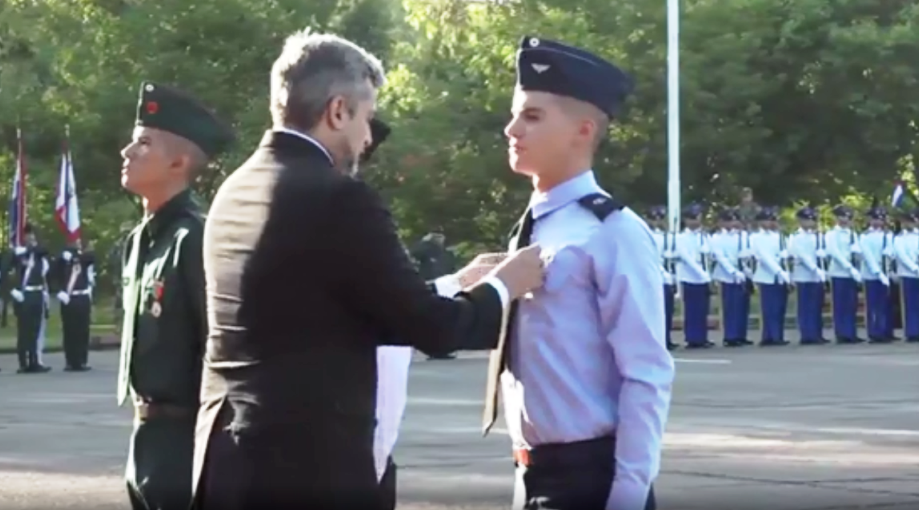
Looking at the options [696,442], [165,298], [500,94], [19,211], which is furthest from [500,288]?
[500,94]

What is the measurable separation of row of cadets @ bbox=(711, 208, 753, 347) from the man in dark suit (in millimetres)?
25056

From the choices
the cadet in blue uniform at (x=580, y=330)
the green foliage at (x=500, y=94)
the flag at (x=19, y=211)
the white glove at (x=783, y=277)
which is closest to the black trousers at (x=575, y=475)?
the cadet in blue uniform at (x=580, y=330)

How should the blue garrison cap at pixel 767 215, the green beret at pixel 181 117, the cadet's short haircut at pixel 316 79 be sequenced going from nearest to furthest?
the cadet's short haircut at pixel 316 79 < the green beret at pixel 181 117 < the blue garrison cap at pixel 767 215

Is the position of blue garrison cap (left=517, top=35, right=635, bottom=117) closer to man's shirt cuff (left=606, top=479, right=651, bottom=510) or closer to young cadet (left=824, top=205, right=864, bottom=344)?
man's shirt cuff (left=606, top=479, right=651, bottom=510)

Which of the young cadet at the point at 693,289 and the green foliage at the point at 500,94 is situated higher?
the green foliage at the point at 500,94

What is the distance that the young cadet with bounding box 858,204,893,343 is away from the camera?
100 ft

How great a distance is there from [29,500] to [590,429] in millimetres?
7276

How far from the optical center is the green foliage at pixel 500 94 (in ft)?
124

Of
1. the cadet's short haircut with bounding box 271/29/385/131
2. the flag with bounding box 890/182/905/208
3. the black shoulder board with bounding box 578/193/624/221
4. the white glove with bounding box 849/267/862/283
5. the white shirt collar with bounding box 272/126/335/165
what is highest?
the flag with bounding box 890/182/905/208

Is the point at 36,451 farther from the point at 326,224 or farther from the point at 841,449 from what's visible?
the point at 326,224

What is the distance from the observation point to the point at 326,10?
1602 inches

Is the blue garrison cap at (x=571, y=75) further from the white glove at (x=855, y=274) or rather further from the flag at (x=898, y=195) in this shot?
the flag at (x=898, y=195)

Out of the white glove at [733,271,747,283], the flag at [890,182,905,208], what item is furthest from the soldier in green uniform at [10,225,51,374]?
the flag at [890,182,905,208]

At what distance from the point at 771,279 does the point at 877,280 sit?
1759 millimetres
